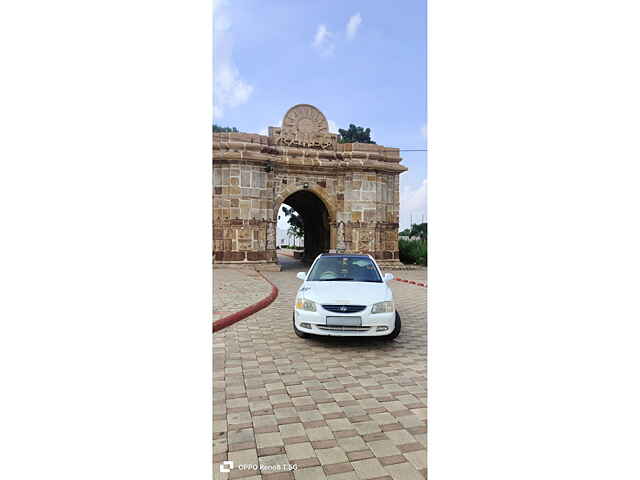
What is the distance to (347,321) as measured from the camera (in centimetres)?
419

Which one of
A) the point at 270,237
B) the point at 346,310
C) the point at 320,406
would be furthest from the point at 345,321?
the point at 270,237

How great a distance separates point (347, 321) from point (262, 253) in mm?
9871

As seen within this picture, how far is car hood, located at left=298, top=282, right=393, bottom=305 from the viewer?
4258mm

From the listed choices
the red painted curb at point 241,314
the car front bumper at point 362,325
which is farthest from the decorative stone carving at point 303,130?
the car front bumper at point 362,325

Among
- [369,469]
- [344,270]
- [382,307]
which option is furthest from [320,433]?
[344,270]

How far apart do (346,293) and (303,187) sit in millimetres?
10546

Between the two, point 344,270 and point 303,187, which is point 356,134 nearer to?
point 303,187

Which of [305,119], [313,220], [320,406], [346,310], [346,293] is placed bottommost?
[320,406]

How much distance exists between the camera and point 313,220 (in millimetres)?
18219

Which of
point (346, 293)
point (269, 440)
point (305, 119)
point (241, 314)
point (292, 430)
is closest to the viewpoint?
point (269, 440)

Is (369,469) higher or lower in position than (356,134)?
lower

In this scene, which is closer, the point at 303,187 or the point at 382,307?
the point at 382,307

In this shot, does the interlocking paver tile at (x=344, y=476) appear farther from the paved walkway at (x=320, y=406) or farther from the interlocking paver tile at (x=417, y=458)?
the interlocking paver tile at (x=417, y=458)

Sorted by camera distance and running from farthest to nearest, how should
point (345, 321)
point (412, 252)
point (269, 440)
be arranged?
point (412, 252) → point (345, 321) → point (269, 440)
